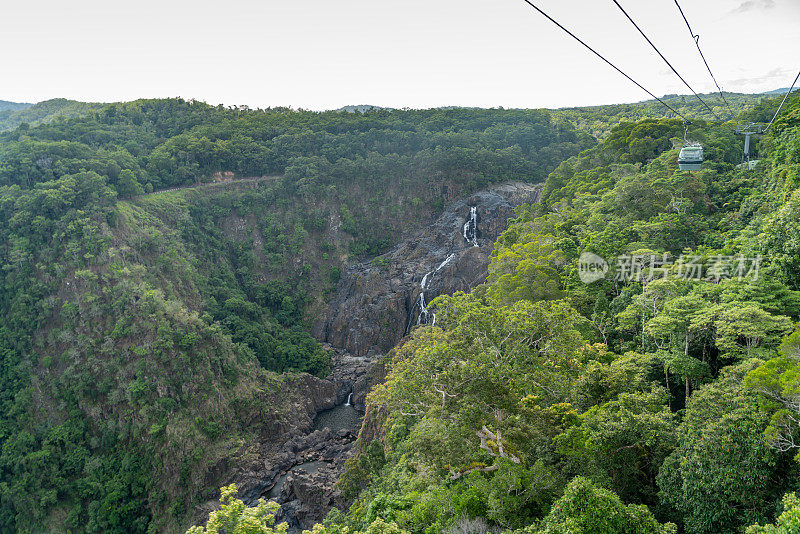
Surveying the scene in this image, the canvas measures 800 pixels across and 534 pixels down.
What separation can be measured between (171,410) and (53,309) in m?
12.3

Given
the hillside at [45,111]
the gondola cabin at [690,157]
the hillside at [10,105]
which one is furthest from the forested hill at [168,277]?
the hillside at [10,105]

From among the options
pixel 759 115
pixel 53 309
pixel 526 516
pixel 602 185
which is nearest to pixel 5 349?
pixel 53 309

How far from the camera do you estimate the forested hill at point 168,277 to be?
29234 mm

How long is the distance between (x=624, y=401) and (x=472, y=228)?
41.8 m

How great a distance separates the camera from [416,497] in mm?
13539

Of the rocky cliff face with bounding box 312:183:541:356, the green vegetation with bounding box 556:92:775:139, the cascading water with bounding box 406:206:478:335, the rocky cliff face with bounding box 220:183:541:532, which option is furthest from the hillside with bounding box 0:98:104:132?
the green vegetation with bounding box 556:92:775:139

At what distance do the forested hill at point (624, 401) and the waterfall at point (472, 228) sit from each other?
29638 mm

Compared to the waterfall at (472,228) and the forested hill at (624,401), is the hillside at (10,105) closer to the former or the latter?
the waterfall at (472,228)

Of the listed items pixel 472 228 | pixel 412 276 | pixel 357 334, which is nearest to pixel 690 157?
pixel 412 276

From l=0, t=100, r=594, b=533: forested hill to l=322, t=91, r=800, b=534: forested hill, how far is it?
665 inches

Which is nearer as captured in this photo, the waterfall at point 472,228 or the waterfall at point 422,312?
the waterfall at point 422,312

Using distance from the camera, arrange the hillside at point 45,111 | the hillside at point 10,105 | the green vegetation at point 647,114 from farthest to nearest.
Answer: the hillside at point 10,105 < the hillside at point 45,111 < the green vegetation at point 647,114

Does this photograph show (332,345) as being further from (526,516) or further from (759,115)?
(759,115)

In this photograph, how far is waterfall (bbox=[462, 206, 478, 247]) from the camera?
51688 millimetres
